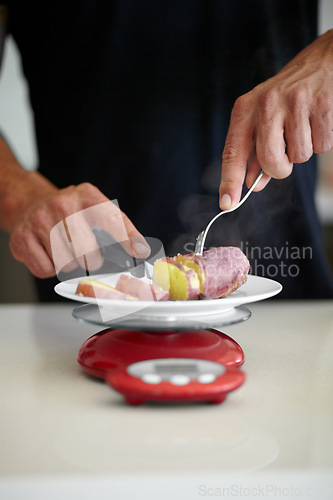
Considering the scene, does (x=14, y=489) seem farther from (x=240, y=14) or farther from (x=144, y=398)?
(x=240, y=14)

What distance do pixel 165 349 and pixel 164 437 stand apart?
0.53 ft

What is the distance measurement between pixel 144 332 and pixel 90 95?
0.97 meters

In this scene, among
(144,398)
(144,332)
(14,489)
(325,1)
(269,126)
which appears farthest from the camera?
(325,1)

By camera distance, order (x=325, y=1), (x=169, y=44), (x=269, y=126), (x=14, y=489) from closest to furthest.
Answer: (x=14, y=489), (x=269, y=126), (x=169, y=44), (x=325, y=1)

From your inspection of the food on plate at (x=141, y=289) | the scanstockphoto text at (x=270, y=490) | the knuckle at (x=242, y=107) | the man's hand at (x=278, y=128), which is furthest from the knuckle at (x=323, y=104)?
the scanstockphoto text at (x=270, y=490)

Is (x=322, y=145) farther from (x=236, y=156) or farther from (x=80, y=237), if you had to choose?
(x=80, y=237)

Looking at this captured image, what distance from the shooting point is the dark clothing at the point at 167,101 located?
1415mm

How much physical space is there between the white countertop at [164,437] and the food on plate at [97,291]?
116mm

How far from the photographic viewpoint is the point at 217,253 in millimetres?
809

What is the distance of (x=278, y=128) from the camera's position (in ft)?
2.96

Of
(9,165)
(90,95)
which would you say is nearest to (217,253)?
(9,165)

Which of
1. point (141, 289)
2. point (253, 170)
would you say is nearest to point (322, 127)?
point (253, 170)

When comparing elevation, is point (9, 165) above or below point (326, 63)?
below

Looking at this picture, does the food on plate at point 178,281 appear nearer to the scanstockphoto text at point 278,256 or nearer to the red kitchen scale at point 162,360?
the red kitchen scale at point 162,360
